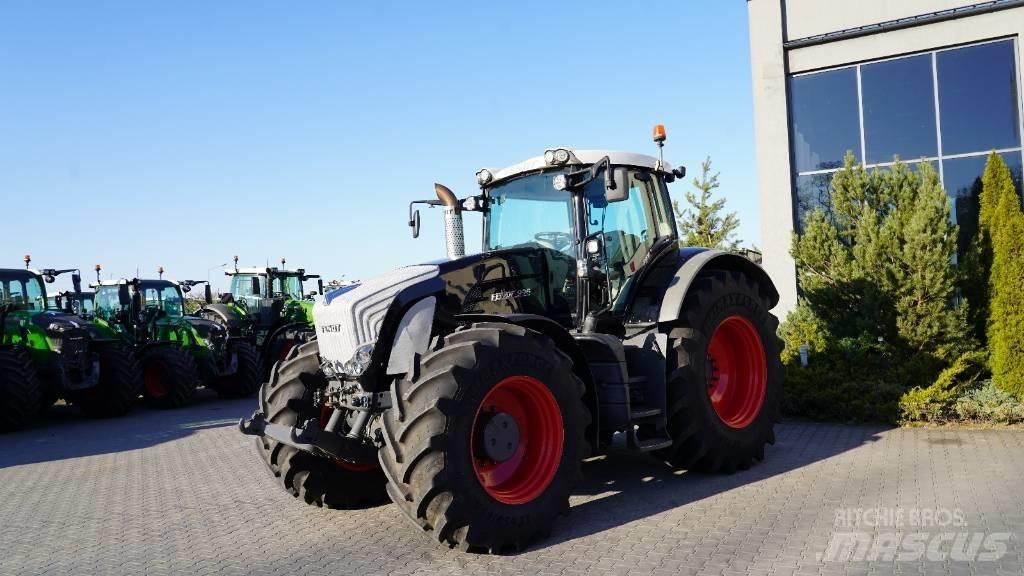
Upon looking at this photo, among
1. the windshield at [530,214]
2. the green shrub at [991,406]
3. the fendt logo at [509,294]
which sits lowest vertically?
the green shrub at [991,406]

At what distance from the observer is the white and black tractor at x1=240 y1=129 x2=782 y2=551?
4.55 meters

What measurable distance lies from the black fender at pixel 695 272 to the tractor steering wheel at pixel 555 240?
33.9 inches

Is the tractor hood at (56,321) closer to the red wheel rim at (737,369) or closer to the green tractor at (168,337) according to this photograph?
the green tractor at (168,337)

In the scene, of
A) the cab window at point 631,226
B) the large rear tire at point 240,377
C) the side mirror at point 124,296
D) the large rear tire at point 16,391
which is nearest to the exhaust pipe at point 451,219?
the cab window at point 631,226

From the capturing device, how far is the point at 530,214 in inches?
256

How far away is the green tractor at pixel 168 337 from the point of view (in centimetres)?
1363

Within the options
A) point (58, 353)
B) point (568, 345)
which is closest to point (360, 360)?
point (568, 345)

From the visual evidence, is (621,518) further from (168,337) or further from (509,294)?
(168,337)

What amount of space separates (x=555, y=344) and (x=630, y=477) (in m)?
1.76

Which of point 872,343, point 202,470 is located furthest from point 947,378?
point 202,470

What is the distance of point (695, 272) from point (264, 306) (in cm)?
1324

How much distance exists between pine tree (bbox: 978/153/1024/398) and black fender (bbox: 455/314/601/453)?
198 inches

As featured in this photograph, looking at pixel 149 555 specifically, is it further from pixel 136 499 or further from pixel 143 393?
pixel 143 393

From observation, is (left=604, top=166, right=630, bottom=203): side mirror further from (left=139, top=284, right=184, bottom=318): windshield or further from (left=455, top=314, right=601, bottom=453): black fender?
(left=139, top=284, right=184, bottom=318): windshield
